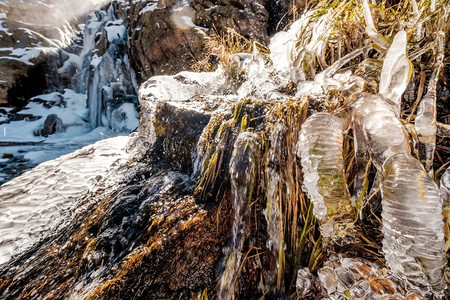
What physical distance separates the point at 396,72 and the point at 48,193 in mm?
2798

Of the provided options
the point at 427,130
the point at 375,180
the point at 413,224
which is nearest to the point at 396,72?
the point at 427,130

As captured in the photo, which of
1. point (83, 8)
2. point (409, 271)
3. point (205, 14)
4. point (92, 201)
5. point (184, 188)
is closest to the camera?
point (409, 271)

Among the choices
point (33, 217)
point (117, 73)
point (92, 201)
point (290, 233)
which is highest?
point (117, 73)

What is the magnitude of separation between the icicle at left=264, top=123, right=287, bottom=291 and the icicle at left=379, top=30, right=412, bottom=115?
49 centimetres

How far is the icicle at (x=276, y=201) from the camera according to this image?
113cm

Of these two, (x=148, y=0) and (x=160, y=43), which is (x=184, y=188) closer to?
(x=160, y=43)

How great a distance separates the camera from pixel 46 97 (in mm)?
10828

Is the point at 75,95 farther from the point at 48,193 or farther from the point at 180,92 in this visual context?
the point at 48,193

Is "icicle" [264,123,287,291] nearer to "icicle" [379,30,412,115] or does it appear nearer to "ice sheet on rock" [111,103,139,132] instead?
"icicle" [379,30,412,115]

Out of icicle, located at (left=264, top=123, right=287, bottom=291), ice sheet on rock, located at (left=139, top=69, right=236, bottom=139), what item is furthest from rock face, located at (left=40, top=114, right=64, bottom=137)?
icicle, located at (left=264, top=123, right=287, bottom=291)

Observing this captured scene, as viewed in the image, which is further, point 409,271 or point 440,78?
point 440,78

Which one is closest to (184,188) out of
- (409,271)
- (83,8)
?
(409,271)

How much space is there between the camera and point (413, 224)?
0.64 meters

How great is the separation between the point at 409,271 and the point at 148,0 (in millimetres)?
11508
